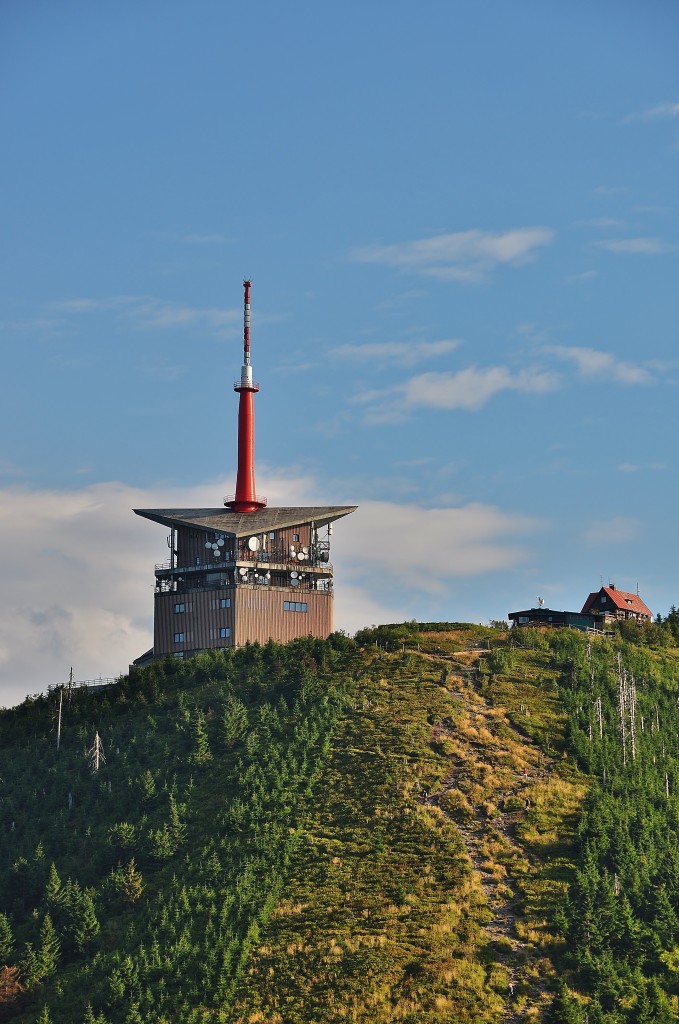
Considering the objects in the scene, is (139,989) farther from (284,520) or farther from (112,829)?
(284,520)

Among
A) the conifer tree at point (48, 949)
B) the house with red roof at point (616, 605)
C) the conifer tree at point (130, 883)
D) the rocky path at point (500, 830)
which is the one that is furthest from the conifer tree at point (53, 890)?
the house with red roof at point (616, 605)

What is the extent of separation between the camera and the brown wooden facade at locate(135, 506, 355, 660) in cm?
10438

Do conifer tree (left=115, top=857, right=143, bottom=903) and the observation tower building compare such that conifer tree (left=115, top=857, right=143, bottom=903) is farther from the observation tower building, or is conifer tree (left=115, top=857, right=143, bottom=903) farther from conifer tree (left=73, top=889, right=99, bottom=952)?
the observation tower building

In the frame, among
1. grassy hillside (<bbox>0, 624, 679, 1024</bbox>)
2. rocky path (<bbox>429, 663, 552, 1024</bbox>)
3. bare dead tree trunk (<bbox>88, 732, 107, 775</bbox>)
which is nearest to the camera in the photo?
rocky path (<bbox>429, 663, 552, 1024</bbox>)

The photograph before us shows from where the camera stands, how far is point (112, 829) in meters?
82.1

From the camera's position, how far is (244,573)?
104500mm

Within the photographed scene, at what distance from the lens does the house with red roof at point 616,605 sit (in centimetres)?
12424

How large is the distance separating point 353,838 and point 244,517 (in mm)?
36219

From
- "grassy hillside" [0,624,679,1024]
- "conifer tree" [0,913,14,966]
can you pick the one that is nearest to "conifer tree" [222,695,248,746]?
"grassy hillside" [0,624,679,1024]

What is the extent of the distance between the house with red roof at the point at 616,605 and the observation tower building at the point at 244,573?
2673 cm

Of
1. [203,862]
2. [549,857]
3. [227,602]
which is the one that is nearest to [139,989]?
[203,862]

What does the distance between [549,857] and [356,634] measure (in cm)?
3371

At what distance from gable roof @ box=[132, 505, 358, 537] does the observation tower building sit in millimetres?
73

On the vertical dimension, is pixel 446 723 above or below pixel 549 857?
above
